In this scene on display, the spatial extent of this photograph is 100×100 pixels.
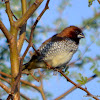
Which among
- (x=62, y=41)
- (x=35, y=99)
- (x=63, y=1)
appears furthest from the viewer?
(x=63, y=1)

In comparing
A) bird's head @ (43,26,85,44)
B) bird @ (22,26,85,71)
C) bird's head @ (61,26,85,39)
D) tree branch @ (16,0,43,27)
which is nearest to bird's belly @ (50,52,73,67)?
bird @ (22,26,85,71)

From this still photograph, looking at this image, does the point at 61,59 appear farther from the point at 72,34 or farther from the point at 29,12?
the point at 29,12

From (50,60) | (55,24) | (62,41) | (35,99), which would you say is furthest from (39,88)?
(55,24)

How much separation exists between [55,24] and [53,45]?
193cm

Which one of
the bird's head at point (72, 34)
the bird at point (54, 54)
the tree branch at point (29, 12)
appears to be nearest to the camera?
the tree branch at point (29, 12)

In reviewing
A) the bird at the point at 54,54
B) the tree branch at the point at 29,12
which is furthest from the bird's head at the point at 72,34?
the tree branch at the point at 29,12

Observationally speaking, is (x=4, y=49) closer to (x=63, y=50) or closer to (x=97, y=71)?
(x=63, y=50)

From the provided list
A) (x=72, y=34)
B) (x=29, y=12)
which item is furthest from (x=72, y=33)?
(x=29, y=12)

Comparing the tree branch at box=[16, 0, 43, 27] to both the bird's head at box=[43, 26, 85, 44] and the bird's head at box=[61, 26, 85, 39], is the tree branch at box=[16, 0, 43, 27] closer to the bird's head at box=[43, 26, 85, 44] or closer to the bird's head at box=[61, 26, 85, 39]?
the bird's head at box=[43, 26, 85, 44]

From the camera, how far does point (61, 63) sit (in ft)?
15.6

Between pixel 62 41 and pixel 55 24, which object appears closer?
pixel 62 41

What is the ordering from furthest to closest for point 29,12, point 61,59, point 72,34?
point 72,34
point 61,59
point 29,12

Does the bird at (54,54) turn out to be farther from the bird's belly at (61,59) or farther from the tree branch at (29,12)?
the tree branch at (29,12)

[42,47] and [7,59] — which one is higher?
[7,59]
